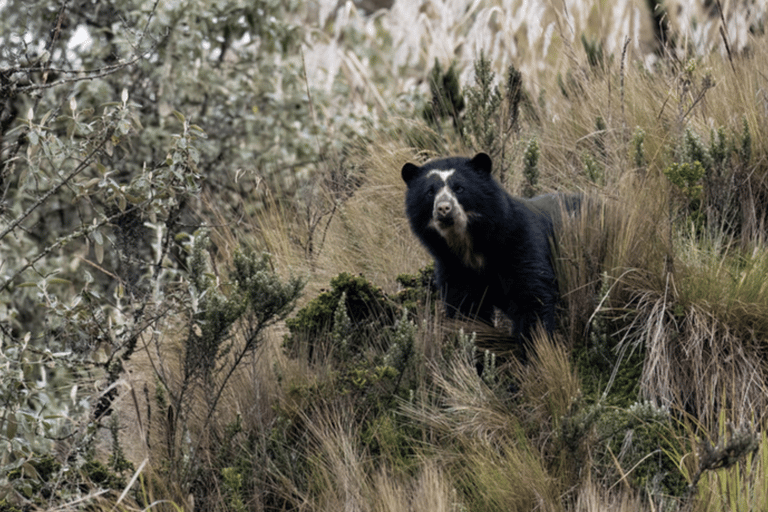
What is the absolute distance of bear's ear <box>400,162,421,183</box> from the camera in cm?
446

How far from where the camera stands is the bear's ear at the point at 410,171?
446 cm

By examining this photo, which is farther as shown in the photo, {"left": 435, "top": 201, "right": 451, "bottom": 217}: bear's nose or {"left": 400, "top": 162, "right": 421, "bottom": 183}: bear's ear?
{"left": 400, "top": 162, "right": 421, "bottom": 183}: bear's ear

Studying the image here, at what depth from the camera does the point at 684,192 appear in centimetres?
434

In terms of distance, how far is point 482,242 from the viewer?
Answer: 419 cm

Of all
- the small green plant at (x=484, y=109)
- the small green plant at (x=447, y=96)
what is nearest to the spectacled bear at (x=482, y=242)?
the small green plant at (x=484, y=109)

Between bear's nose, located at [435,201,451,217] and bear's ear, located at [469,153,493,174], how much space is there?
0.39 m

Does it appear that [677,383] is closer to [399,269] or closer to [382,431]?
[382,431]

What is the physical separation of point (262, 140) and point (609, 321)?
419cm

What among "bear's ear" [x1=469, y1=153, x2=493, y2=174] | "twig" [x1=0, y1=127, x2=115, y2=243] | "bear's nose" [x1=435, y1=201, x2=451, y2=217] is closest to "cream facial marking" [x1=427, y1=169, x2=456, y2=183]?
"bear's ear" [x1=469, y1=153, x2=493, y2=174]

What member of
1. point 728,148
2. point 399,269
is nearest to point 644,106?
point 728,148

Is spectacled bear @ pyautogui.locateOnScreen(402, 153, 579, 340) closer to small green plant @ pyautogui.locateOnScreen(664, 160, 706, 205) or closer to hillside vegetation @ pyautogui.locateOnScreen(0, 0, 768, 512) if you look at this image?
hillside vegetation @ pyautogui.locateOnScreen(0, 0, 768, 512)

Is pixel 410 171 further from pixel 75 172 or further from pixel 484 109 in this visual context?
pixel 75 172

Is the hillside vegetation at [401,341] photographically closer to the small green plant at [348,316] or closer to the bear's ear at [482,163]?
the small green plant at [348,316]

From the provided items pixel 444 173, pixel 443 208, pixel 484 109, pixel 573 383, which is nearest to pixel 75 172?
pixel 443 208
